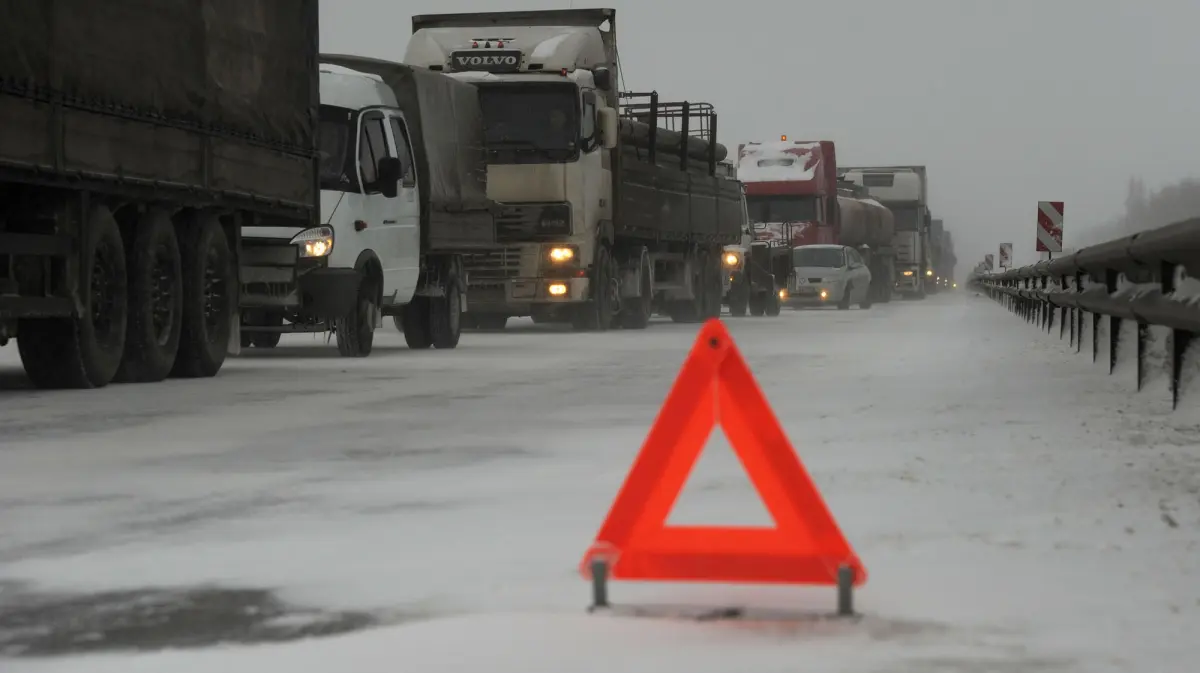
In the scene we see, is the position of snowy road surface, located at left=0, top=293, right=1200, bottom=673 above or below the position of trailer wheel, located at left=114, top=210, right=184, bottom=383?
below

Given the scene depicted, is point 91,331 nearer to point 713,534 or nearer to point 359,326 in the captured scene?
point 359,326

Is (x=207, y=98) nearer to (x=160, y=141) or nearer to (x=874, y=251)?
(x=160, y=141)

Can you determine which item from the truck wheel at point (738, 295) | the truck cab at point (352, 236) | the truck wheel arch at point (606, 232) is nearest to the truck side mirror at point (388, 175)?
the truck cab at point (352, 236)

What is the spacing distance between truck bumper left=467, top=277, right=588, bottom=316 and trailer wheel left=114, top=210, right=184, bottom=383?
13995mm

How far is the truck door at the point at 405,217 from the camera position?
79.5 feet

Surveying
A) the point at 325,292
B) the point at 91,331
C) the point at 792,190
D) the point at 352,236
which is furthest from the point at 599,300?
the point at 792,190

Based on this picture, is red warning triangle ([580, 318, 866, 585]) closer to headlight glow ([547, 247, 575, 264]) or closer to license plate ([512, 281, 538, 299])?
license plate ([512, 281, 538, 299])

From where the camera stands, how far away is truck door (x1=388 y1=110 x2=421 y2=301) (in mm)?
24219

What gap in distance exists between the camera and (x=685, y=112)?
1549 inches

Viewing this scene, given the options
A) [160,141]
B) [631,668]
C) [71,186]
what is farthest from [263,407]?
[631,668]

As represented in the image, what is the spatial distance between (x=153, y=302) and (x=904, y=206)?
2746 inches

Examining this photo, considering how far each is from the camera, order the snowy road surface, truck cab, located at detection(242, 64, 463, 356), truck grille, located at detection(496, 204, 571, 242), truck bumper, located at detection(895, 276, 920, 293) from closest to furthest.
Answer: the snowy road surface → truck cab, located at detection(242, 64, 463, 356) → truck grille, located at detection(496, 204, 571, 242) → truck bumper, located at detection(895, 276, 920, 293)

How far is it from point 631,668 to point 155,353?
12.8 meters

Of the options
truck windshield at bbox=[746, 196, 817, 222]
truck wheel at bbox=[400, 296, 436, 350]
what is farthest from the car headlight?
truck windshield at bbox=[746, 196, 817, 222]
